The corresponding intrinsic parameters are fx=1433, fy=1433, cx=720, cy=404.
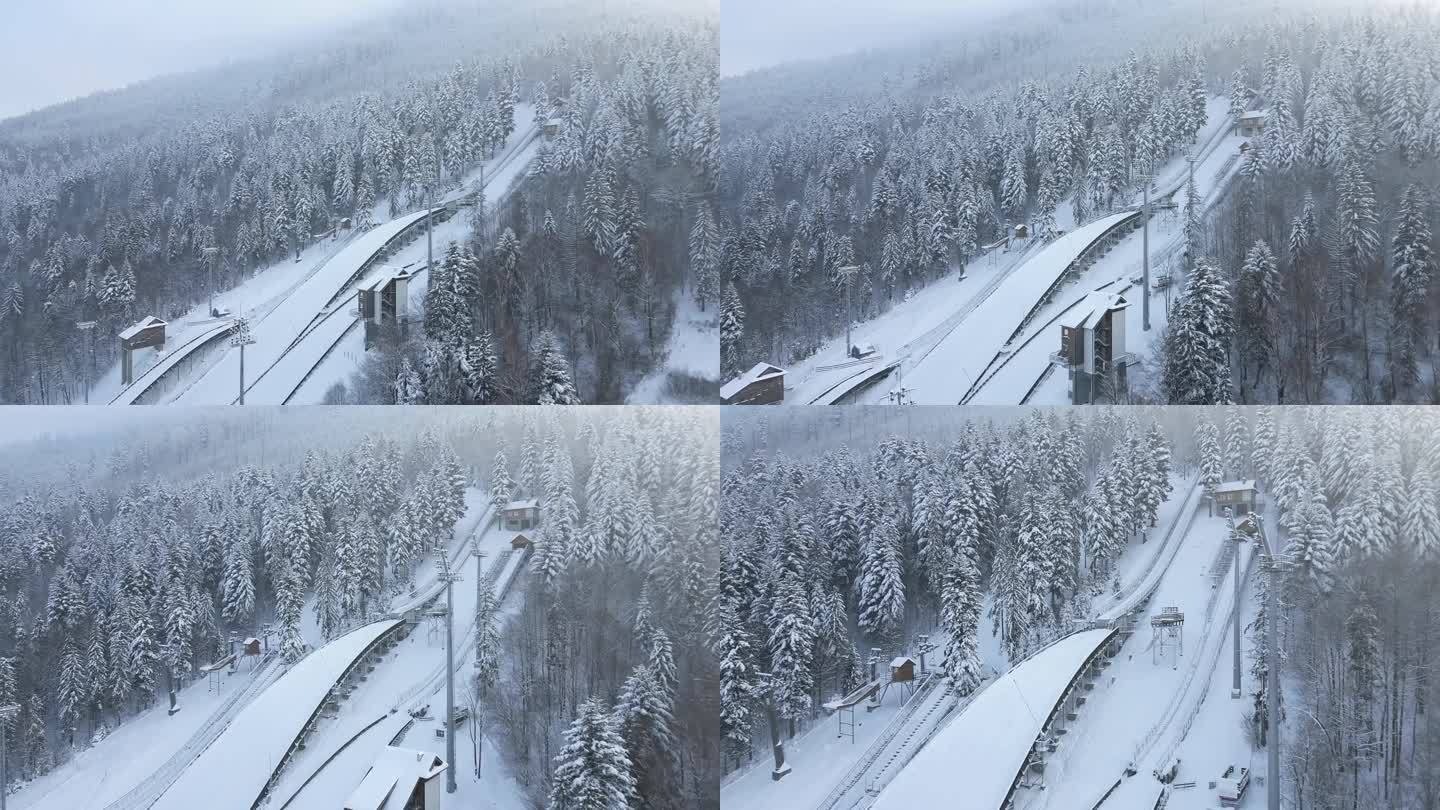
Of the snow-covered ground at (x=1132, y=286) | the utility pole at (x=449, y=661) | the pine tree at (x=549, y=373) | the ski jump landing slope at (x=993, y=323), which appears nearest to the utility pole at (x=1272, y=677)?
the snow-covered ground at (x=1132, y=286)

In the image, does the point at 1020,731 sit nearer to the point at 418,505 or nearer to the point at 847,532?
the point at 847,532

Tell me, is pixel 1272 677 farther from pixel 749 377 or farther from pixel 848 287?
pixel 749 377

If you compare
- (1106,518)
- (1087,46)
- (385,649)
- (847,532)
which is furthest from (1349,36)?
(385,649)

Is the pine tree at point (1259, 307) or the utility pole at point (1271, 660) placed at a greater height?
the pine tree at point (1259, 307)

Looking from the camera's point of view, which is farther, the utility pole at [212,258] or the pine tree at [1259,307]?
the utility pole at [212,258]

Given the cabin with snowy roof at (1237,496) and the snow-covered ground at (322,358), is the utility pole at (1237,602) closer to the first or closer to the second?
the cabin with snowy roof at (1237,496)

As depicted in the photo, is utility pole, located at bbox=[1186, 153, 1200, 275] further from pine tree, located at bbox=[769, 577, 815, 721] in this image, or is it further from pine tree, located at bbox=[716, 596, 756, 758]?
pine tree, located at bbox=[716, 596, 756, 758]

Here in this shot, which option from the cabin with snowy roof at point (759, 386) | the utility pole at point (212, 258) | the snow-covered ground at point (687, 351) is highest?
the utility pole at point (212, 258)
